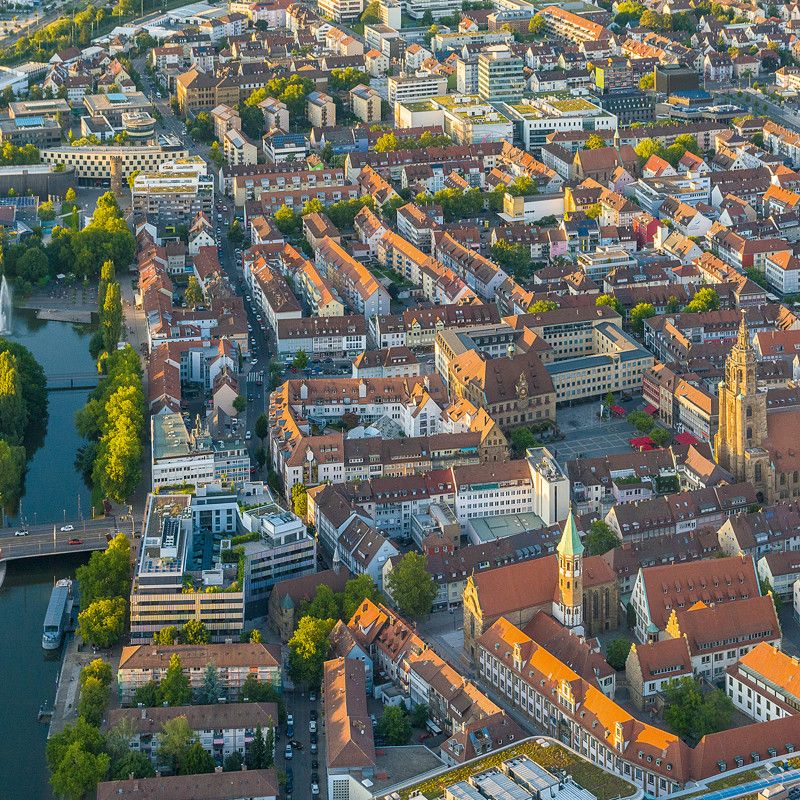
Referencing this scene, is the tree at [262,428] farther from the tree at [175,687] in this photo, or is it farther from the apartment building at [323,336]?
the tree at [175,687]

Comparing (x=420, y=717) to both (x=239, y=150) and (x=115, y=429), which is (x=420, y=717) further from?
(x=239, y=150)

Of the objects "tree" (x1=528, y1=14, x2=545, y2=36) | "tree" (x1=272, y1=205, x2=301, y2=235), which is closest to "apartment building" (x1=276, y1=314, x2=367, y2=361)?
"tree" (x1=272, y1=205, x2=301, y2=235)

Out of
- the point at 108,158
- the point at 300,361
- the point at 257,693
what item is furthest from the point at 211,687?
the point at 108,158

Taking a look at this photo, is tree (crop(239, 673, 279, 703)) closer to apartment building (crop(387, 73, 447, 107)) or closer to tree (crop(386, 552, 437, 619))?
tree (crop(386, 552, 437, 619))

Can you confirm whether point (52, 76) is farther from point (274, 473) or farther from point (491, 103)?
point (274, 473)

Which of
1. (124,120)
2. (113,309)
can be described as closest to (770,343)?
(113,309)
